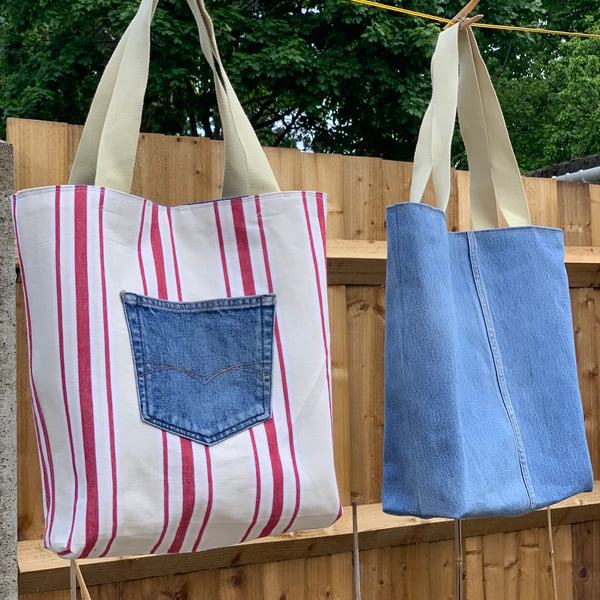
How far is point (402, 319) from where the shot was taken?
4.20 feet

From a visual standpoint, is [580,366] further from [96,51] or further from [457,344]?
[96,51]

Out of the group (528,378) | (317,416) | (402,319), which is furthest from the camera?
(528,378)

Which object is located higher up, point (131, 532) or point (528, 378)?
point (528, 378)

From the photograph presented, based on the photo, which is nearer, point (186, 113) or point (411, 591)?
point (411, 591)

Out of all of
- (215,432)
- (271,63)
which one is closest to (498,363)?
(215,432)

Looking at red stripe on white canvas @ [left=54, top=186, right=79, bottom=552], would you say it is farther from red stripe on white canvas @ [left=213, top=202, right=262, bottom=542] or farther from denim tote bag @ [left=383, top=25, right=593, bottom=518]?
denim tote bag @ [left=383, top=25, right=593, bottom=518]

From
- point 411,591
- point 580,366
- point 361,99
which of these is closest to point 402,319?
point 411,591

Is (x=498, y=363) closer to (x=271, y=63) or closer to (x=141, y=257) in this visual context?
(x=141, y=257)

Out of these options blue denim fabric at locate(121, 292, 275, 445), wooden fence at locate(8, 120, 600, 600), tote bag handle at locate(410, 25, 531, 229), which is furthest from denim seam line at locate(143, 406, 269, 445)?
tote bag handle at locate(410, 25, 531, 229)

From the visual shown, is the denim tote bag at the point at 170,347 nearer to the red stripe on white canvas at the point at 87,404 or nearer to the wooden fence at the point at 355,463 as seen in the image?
the red stripe on white canvas at the point at 87,404

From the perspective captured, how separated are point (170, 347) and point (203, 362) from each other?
0.16 ft

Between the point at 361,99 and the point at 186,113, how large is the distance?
213cm

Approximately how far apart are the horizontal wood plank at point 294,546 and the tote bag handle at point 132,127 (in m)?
0.68

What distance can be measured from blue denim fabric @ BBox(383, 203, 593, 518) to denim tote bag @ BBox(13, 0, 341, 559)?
169 mm
